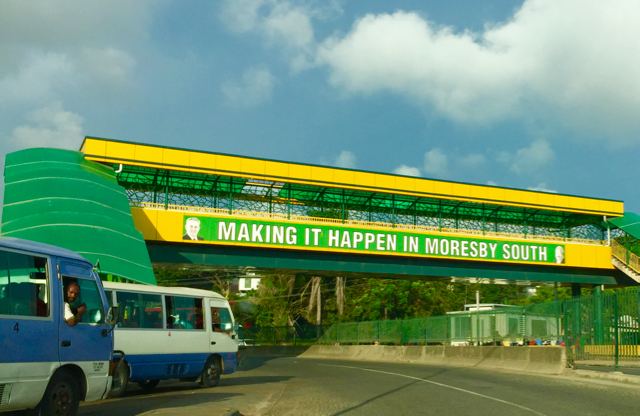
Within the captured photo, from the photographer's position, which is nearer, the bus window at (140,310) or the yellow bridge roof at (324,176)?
the bus window at (140,310)

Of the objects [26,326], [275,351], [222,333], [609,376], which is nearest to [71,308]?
[26,326]

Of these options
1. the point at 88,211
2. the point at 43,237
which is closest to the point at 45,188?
the point at 88,211

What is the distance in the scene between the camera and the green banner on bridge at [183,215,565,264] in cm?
3322

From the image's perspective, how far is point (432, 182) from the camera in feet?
125

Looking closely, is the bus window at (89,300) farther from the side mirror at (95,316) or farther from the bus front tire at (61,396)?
the bus front tire at (61,396)

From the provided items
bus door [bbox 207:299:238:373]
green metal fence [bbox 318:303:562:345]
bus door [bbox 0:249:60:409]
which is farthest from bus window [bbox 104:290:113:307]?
green metal fence [bbox 318:303:562:345]

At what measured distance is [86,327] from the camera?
10.0 m

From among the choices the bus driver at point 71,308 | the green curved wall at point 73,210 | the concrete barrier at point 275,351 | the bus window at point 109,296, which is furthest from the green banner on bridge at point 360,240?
the bus driver at point 71,308

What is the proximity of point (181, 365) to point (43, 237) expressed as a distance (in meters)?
9.88

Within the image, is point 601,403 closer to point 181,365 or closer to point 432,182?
point 181,365

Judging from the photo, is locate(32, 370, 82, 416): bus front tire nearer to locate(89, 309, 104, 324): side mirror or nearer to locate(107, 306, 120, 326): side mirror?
locate(89, 309, 104, 324): side mirror

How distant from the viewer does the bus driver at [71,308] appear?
376 inches

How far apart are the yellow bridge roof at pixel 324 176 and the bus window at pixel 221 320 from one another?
53.0 ft

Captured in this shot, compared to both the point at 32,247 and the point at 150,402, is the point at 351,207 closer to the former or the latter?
the point at 150,402
